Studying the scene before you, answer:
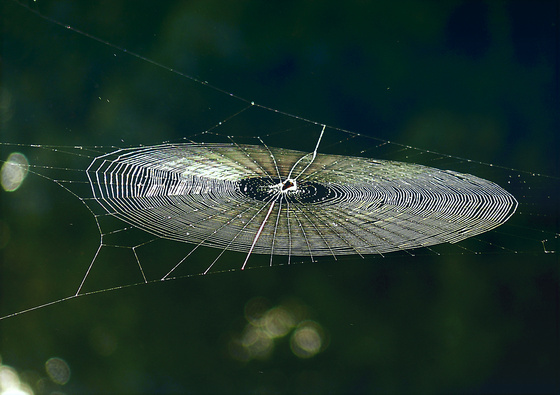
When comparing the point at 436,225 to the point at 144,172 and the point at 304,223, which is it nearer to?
the point at 304,223

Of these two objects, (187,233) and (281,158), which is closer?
(187,233)

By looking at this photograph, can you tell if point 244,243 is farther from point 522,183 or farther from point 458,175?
point 522,183

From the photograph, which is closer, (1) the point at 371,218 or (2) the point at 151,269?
(1) the point at 371,218

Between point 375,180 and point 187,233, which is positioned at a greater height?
point 375,180

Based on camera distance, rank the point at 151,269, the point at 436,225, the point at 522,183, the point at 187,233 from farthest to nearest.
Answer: the point at 151,269 → the point at 522,183 → the point at 436,225 → the point at 187,233

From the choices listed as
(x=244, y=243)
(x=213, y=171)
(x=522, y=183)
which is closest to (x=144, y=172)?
(x=213, y=171)

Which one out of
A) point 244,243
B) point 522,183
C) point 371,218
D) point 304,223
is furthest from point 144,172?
point 522,183

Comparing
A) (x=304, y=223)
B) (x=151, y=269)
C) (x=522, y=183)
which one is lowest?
(x=151, y=269)

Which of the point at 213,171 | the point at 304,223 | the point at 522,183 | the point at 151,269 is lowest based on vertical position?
the point at 151,269

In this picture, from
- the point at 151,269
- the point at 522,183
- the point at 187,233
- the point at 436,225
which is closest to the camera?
the point at 187,233
